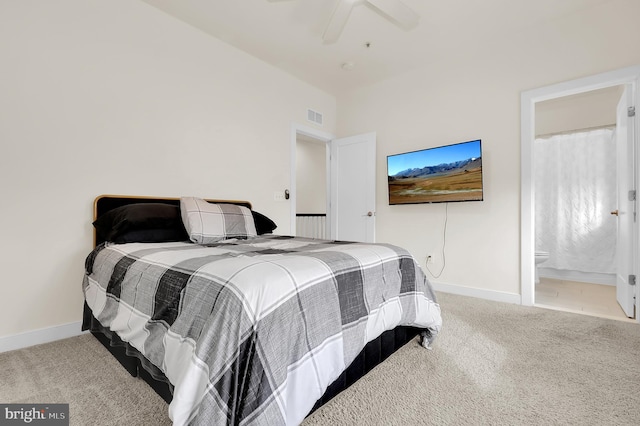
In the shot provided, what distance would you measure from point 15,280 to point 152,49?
2.05 m

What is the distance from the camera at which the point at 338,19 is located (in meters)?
2.23

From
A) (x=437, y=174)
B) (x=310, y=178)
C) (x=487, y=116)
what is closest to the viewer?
(x=487, y=116)

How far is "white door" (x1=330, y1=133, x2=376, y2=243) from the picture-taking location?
4035 mm

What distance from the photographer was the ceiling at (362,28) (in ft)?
8.38

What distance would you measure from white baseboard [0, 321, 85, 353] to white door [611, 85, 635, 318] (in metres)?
4.41

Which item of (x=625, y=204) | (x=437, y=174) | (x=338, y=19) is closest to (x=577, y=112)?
(x=625, y=204)

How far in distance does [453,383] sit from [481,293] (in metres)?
1.94

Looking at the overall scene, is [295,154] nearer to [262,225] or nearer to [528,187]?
[262,225]

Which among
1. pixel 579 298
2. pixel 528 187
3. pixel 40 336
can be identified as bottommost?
pixel 579 298

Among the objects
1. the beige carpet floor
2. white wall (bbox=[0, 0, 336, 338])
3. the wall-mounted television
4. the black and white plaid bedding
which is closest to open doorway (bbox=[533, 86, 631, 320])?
the wall-mounted television

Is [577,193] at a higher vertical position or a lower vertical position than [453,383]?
higher

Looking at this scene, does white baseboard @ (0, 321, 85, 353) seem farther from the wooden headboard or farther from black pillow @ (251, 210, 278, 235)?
black pillow @ (251, 210, 278, 235)

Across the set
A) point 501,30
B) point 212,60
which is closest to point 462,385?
point 501,30

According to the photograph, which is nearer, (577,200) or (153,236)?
(153,236)
